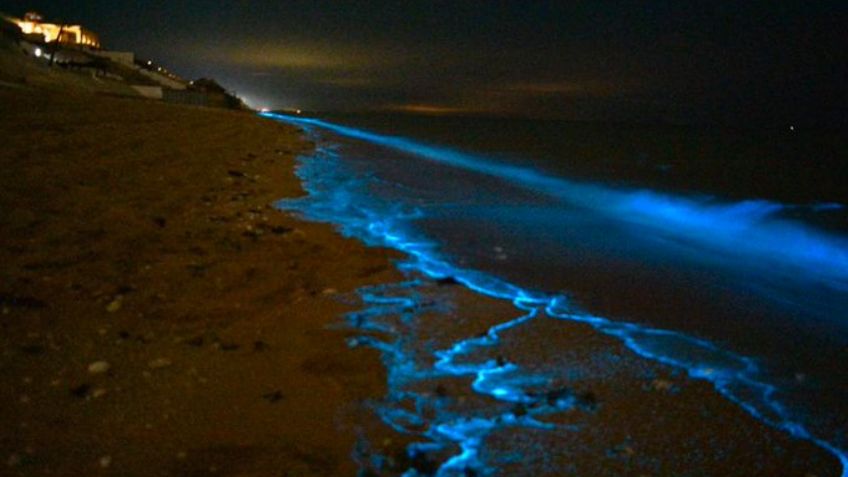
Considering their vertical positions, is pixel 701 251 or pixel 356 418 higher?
pixel 701 251

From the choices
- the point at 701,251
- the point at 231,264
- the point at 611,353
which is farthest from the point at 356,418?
the point at 701,251

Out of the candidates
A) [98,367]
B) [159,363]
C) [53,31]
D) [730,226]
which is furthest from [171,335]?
[53,31]

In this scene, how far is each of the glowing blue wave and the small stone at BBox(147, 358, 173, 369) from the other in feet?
21.8

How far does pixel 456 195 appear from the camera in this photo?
1196cm

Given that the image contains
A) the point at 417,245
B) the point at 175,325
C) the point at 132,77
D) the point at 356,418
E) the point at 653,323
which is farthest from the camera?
the point at 132,77

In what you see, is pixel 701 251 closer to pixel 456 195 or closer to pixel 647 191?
pixel 456 195

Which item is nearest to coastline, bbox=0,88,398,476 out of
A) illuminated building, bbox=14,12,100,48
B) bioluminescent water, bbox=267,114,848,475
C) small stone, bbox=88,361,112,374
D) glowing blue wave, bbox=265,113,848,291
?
small stone, bbox=88,361,112,374

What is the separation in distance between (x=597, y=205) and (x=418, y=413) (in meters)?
10.5

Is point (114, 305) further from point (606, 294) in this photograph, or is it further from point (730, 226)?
point (730, 226)

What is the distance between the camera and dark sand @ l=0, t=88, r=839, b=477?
2.55 meters

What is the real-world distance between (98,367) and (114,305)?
3.13ft

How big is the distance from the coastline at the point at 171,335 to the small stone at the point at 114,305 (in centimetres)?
1

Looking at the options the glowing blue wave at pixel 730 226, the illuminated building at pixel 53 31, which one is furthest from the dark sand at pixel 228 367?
the illuminated building at pixel 53 31

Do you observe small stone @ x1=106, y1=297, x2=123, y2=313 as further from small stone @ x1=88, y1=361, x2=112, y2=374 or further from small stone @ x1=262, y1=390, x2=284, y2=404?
small stone @ x1=262, y1=390, x2=284, y2=404
